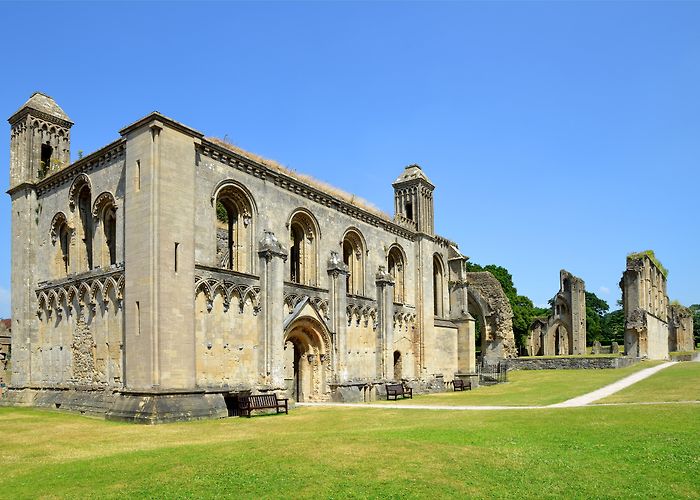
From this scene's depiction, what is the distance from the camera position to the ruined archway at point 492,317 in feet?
173

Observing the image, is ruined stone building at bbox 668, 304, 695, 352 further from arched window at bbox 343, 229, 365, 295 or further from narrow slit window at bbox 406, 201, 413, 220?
arched window at bbox 343, 229, 365, 295

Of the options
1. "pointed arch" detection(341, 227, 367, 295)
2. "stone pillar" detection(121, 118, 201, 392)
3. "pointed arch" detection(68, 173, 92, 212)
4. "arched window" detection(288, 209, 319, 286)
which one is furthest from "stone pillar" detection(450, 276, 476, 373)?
"pointed arch" detection(68, 173, 92, 212)

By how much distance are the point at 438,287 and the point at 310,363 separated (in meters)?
15.6

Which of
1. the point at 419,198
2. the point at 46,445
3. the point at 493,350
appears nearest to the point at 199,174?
the point at 46,445

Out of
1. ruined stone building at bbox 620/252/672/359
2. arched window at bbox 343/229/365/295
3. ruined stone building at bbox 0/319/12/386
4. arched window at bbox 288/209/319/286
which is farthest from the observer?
ruined stone building at bbox 620/252/672/359

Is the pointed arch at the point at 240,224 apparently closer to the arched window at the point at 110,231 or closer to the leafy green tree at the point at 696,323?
the arched window at the point at 110,231

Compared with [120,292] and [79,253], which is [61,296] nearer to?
[79,253]

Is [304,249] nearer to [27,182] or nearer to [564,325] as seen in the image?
[27,182]

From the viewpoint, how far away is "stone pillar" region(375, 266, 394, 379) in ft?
101

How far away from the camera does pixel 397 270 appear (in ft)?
115

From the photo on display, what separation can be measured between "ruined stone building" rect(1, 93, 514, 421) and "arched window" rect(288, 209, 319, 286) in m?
0.06

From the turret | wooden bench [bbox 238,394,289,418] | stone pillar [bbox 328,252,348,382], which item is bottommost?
wooden bench [bbox 238,394,289,418]

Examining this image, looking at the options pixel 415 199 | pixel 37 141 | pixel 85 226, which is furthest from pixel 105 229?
pixel 415 199

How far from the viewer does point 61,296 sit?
942 inches
